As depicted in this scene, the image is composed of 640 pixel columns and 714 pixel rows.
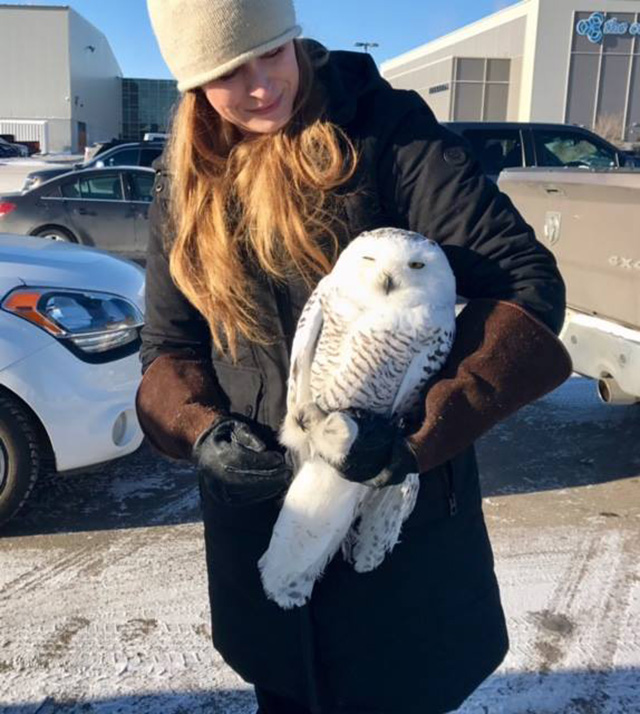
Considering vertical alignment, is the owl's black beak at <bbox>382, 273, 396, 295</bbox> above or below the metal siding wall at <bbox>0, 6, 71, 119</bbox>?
below

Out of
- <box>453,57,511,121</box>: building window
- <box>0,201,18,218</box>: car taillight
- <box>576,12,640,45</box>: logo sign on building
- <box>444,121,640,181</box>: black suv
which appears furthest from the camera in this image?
<box>453,57,511,121</box>: building window

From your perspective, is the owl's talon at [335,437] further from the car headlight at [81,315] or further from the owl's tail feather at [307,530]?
the car headlight at [81,315]

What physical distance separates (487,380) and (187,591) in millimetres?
2252

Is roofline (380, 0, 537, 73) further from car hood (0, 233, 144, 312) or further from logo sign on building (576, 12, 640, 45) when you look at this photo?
car hood (0, 233, 144, 312)

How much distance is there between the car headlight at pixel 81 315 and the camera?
378 cm

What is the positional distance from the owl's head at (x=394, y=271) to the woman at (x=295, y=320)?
0.05 m

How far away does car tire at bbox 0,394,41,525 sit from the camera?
368cm

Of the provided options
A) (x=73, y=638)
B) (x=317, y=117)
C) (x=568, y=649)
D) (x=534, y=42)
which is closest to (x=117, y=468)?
(x=73, y=638)

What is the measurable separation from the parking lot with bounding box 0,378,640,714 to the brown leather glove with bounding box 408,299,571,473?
1.57 m

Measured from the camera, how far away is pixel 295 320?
168 cm

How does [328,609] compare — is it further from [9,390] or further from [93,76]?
[93,76]

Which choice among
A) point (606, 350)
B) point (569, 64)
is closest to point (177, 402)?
point (606, 350)

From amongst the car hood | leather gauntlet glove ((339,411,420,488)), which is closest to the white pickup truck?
the car hood

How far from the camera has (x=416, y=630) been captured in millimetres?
1658
